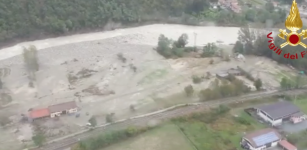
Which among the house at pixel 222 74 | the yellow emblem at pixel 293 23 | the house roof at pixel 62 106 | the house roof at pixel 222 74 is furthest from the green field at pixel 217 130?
the yellow emblem at pixel 293 23

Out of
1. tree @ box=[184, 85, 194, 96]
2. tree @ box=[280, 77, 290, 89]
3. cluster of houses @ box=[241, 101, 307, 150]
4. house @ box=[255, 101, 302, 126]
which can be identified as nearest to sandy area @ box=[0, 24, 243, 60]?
tree @ box=[184, 85, 194, 96]

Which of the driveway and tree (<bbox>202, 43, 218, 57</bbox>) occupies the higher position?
tree (<bbox>202, 43, 218, 57</bbox>)

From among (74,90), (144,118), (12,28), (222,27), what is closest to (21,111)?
(74,90)

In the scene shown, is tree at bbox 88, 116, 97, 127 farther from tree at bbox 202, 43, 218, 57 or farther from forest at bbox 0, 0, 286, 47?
forest at bbox 0, 0, 286, 47

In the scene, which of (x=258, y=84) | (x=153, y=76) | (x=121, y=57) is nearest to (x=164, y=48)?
(x=121, y=57)

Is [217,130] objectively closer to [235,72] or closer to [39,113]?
[235,72]

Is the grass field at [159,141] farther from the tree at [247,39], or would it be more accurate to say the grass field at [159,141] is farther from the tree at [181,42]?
the tree at [247,39]

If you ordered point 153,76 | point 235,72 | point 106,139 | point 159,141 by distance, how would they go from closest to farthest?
1. point 106,139
2. point 159,141
3. point 153,76
4. point 235,72
